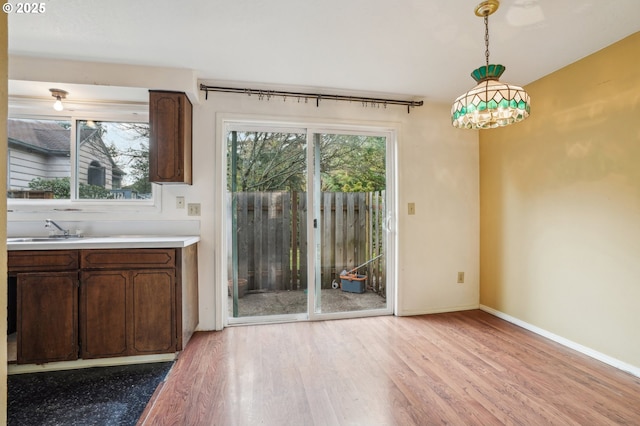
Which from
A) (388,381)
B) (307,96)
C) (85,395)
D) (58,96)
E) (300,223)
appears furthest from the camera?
(300,223)

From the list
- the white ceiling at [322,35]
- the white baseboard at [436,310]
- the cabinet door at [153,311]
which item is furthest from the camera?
the white baseboard at [436,310]

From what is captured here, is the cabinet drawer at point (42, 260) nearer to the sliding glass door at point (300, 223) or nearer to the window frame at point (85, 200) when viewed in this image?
the window frame at point (85, 200)

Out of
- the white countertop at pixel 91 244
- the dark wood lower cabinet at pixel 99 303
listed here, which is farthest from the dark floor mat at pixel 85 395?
the white countertop at pixel 91 244

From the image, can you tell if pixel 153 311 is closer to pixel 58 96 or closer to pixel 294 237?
pixel 294 237

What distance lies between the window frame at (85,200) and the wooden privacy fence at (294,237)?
29.0 inches

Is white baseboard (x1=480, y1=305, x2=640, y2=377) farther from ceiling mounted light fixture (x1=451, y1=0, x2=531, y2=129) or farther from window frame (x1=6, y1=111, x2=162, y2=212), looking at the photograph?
window frame (x1=6, y1=111, x2=162, y2=212)

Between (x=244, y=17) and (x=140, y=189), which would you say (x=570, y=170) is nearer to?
(x=244, y=17)

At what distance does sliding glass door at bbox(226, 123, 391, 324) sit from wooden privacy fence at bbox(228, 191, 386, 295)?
1cm

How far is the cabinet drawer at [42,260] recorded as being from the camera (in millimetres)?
2027

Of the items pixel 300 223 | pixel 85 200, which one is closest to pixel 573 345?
pixel 300 223

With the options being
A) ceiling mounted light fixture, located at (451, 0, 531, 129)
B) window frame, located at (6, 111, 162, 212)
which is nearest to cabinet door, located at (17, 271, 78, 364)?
window frame, located at (6, 111, 162, 212)

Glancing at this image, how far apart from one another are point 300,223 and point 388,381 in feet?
5.38

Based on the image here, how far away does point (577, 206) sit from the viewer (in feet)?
7.75

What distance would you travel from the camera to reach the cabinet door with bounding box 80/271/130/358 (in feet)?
6.95
